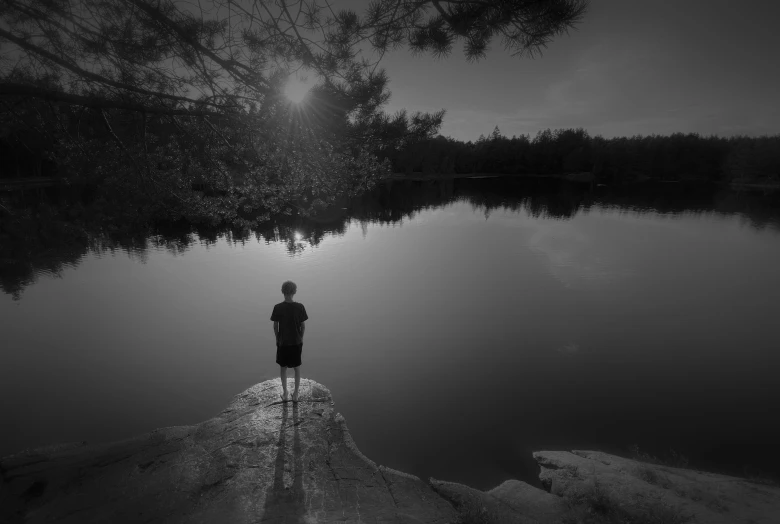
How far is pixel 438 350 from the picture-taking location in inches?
348

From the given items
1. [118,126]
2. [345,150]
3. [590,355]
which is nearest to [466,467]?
[590,355]

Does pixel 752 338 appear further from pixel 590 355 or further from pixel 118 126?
pixel 118 126

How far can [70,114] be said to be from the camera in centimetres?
538

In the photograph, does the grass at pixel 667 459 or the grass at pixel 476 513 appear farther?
the grass at pixel 667 459

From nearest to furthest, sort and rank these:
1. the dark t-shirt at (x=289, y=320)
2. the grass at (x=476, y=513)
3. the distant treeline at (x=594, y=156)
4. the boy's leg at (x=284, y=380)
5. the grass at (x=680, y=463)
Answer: the grass at (x=476, y=513)
the grass at (x=680, y=463)
the dark t-shirt at (x=289, y=320)
the boy's leg at (x=284, y=380)
the distant treeline at (x=594, y=156)

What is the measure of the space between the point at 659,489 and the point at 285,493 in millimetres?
4948

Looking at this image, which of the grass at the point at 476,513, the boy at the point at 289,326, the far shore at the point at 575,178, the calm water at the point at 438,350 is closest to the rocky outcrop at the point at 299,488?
the grass at the point at 476,513

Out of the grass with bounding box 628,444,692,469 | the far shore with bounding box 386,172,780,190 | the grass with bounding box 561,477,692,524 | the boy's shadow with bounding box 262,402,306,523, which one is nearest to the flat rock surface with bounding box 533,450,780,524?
the grass with bounding box 561,477,692,524

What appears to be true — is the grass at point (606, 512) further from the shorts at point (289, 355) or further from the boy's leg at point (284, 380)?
the boy's leg at point (284, 380)

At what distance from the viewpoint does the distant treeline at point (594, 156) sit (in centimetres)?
9894

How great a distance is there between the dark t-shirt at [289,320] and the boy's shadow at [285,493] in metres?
1.45

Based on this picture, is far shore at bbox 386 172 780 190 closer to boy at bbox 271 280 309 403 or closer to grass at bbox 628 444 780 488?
boy at bbox 271 280 309 403

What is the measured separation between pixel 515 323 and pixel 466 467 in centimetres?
594

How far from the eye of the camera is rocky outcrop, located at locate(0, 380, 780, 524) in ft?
12.0
